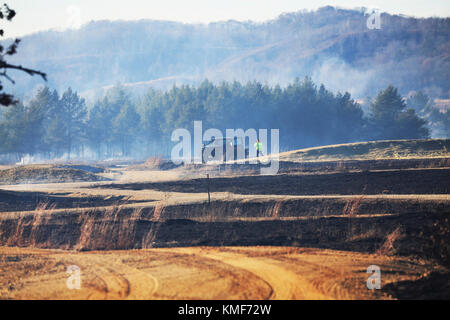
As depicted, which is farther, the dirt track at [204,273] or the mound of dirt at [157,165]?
the mound of dirt at [157,165]

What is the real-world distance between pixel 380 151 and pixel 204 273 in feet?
176

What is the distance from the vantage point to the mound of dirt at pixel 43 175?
52.0m

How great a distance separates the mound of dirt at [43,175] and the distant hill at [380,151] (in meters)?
24.3

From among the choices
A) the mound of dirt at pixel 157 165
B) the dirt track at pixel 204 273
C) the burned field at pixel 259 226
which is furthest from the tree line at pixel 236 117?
the dirt track at pixel 204 273

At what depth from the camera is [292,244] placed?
1870 centimetres

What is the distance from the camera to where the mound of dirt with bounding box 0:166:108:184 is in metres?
52.0

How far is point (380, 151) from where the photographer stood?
6475cm

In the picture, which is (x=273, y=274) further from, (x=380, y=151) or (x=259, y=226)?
(x=380, y=151)

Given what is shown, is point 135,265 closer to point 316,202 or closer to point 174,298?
point 174,298

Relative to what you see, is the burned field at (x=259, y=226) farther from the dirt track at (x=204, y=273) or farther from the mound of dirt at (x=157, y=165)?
the mound of dirt at (x=157, y=165)

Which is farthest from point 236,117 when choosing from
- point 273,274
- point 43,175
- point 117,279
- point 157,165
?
point 117,279

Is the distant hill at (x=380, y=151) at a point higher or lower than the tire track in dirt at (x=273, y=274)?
lower
